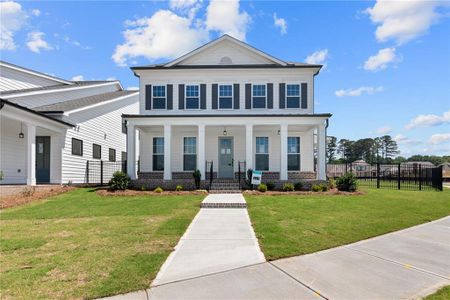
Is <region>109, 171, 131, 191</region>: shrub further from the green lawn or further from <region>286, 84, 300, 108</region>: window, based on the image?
<region>286, 84, 300, 108</region>: window

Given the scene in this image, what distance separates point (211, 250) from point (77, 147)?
543 inches

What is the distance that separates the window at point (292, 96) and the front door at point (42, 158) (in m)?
13.1

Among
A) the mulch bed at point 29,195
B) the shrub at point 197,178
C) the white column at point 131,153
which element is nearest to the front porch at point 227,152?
the white column at point 131,153

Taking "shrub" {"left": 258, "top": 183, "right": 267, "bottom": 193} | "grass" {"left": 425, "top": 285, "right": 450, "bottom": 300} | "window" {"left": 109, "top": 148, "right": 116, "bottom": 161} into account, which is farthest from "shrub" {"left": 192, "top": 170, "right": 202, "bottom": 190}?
"grass" {"left": 425, "top": 285, "right": 450, "bottom": 300}

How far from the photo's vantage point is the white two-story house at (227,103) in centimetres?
1775

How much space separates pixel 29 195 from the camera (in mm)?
12109

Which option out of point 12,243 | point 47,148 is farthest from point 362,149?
point 12,243

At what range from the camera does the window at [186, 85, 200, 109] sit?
17938 millimetres

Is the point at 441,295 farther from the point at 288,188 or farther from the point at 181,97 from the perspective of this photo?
the point at 181,97

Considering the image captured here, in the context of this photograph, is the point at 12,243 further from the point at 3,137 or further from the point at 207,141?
the point at 207,141

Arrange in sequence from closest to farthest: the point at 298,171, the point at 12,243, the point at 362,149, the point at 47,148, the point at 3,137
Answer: the point at 12,243, the point at 3,137, the point at 47,148, the point at 298,171, the point at 362,149

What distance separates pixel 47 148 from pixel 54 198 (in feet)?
15.2

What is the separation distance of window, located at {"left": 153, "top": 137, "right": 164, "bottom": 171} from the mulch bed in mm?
5231

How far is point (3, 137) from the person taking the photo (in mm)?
14547
